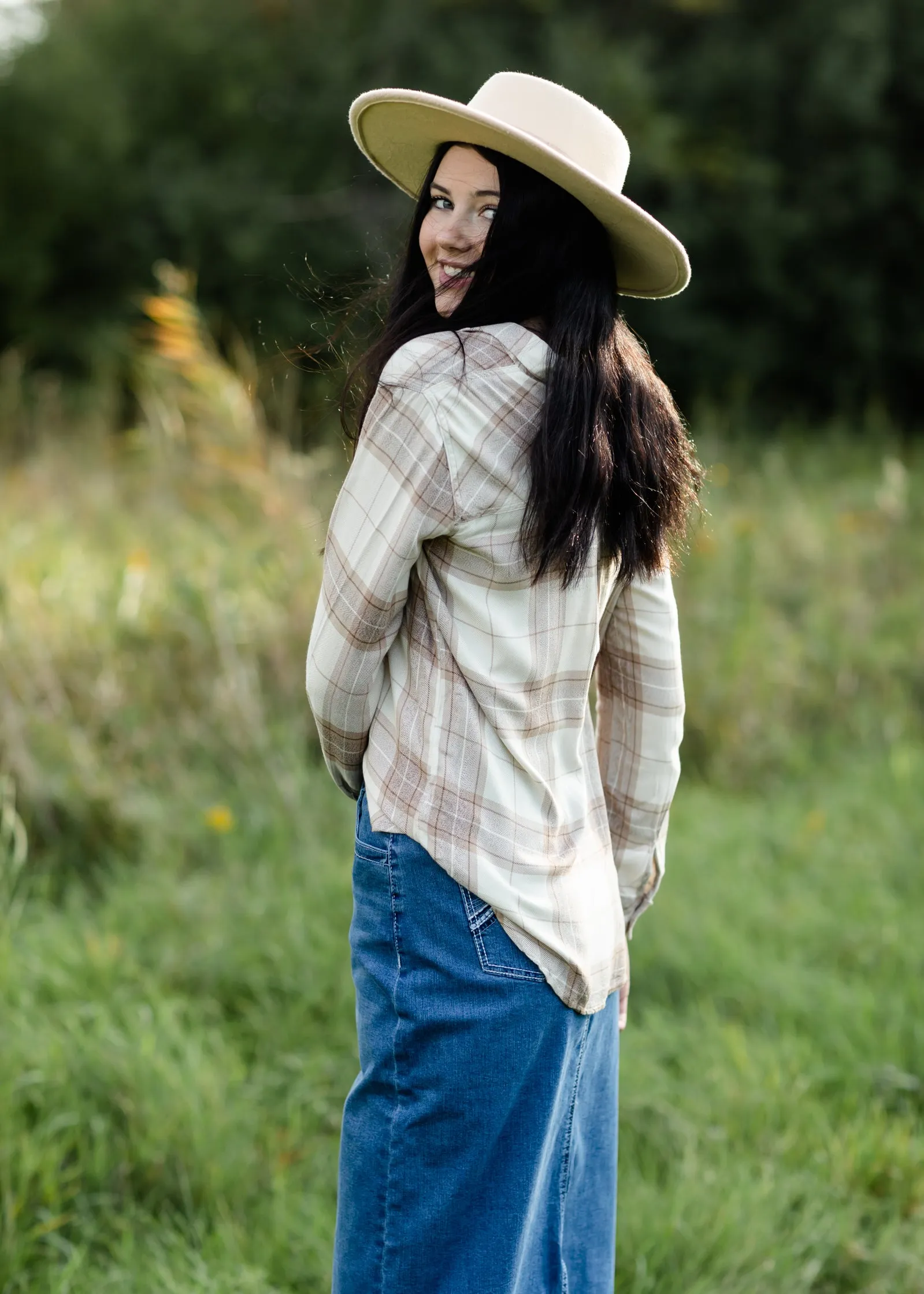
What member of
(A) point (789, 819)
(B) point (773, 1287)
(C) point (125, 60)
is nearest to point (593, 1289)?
(B) point (773, 1287)

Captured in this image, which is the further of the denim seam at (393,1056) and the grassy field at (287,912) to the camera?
the grassy field at (287,912)

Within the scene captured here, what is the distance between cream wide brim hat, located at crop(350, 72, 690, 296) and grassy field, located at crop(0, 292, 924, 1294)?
1060 millimetres

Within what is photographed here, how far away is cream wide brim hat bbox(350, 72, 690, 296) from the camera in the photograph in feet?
4.64

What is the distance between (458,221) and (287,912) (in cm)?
199

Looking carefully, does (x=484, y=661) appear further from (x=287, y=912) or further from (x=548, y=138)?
(x=287, y=912)

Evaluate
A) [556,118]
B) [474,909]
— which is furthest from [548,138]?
[474,909]

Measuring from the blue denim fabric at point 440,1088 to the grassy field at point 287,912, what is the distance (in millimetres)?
668

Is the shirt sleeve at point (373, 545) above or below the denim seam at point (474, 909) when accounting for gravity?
above

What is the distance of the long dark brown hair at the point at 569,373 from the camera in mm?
1411

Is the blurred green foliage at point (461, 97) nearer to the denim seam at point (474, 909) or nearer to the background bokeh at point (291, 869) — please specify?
the background bokeh at point (291, 869)

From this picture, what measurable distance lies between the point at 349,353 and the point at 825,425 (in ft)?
35.3

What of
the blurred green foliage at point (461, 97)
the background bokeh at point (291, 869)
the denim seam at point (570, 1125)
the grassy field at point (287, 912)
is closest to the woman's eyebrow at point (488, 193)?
the background bokeh at point (291, 869)

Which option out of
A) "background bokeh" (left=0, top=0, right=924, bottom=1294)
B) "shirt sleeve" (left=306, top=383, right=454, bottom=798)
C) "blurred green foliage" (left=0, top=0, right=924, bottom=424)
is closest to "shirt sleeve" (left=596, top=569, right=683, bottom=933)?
"background bokeh" (left=0, top=0, right=924, bottom=1294)

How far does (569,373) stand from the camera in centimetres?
142
